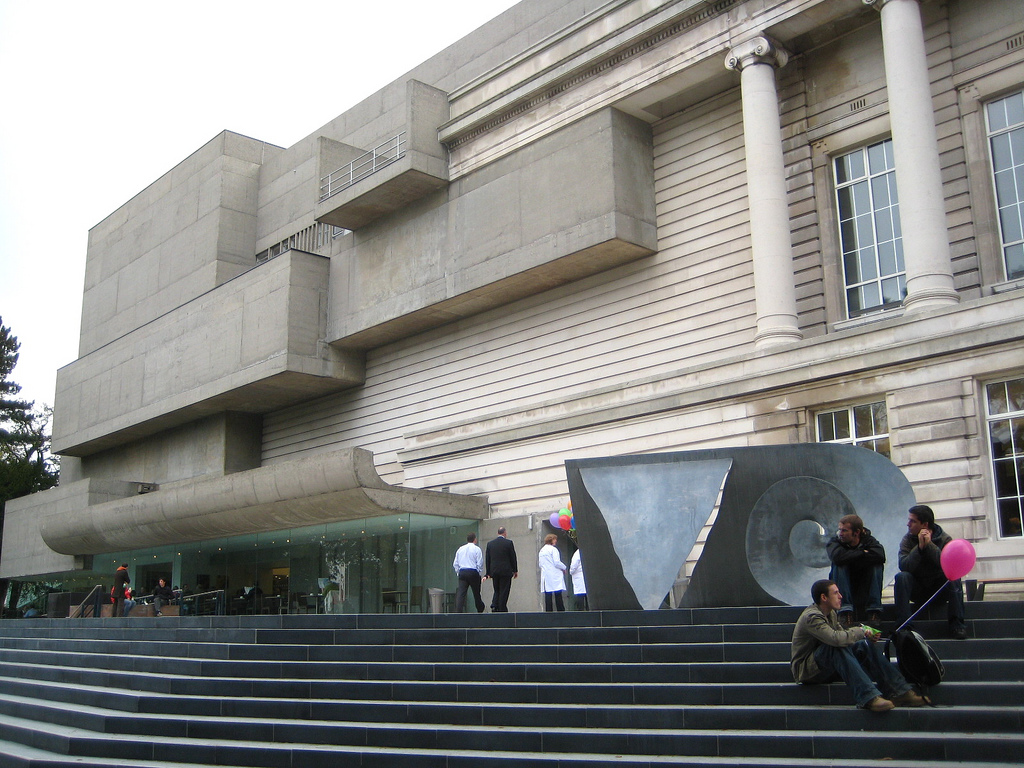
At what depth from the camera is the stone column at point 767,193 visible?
18.8 m

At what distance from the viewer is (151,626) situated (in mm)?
17891

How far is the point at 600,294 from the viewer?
23.0 m

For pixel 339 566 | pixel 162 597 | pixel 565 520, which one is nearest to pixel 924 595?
pixel 565 520

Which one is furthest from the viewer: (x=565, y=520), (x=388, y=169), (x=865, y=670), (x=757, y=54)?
(x=388, y=169)

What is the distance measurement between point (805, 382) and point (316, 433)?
18431mm

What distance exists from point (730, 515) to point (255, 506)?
17.1m

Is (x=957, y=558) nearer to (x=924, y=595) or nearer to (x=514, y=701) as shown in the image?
(x=924, y=595)

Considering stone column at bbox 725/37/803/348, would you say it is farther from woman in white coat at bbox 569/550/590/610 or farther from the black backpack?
the black backpack

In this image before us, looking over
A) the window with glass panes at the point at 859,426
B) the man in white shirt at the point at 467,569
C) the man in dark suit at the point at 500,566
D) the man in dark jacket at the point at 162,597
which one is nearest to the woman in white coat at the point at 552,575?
the man in dark suit at the point at 500,566

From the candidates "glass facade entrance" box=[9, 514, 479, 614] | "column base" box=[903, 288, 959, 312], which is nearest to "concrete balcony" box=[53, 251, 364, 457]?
"glass facade entrance" box=[9, 514, 479, 614]

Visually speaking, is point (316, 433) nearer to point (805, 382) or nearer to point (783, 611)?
point (805, 382)

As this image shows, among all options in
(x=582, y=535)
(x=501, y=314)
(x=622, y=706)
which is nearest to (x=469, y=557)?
(x=582, y=535)

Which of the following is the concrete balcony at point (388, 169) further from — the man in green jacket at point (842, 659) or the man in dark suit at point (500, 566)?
the man in green jacket at point (842, 659)

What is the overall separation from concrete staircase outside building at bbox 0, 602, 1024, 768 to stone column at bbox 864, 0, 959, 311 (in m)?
8.19
